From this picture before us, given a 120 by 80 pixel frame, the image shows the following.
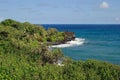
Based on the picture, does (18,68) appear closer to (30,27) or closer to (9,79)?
(9,79)

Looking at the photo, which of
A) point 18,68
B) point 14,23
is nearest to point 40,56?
point 18,68

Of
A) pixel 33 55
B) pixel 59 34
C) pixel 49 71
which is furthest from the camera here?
pixel 59 34

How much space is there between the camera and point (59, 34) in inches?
4830

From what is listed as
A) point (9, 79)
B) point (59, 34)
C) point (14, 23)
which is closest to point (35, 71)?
point (9, 79)

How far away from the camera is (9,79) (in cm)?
3431

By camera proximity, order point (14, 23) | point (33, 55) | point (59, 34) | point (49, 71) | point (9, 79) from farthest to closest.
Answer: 1. point (59, 34)
2. point (14, 23)
3. point (33, 55)
4. point (49, 71)
5. point (9, 79)

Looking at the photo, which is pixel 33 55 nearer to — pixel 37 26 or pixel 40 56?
pixel 40 56

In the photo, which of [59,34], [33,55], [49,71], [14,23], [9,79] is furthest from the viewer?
[59,34]

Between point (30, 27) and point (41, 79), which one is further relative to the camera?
point (30, 27)

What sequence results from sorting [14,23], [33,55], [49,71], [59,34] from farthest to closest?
[59,34]
[14,23]
[33,55]
[49,71]

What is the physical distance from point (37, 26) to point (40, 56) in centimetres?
7003

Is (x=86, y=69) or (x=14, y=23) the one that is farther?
(x=14, y=23)

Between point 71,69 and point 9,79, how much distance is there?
637 cm

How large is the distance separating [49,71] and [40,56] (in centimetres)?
1475
